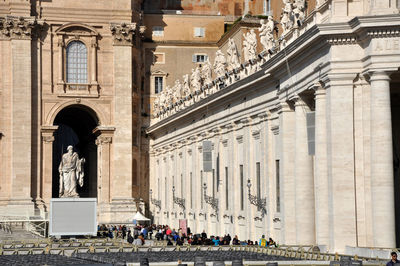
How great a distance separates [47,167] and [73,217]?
19.8m

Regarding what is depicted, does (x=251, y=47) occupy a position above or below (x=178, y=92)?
below

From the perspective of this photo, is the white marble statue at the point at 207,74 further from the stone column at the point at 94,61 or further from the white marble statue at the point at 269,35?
the white marble statue at the point at 269,35

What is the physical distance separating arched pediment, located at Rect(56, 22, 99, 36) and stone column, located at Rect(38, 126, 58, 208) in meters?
7.18

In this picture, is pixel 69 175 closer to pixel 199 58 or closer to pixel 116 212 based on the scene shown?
pixel 116 212

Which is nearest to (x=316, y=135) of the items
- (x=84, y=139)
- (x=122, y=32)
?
(x=122, y=32)

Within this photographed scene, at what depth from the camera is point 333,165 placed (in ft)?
112

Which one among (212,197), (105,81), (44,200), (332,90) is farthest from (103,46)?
(332,90)

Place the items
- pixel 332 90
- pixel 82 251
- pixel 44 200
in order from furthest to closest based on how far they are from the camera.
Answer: pixel 44 200, pixel 82 251, pixel 332 90

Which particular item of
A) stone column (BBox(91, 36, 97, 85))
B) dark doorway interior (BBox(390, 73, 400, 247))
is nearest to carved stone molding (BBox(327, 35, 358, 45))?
dark doorway interior (BBox(390, 73, 400, 247))

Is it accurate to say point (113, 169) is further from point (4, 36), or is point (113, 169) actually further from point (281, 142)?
point (281, 142)

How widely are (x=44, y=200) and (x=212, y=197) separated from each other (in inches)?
768

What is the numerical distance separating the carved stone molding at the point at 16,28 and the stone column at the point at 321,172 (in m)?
41.3

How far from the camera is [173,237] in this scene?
56.9 m

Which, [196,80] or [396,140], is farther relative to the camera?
[196,80]
